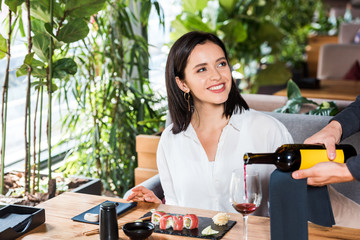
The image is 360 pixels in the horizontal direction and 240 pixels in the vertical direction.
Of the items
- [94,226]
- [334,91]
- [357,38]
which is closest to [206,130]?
[94,226]

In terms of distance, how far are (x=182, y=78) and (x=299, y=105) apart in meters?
0.80

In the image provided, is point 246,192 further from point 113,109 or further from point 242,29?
point 242,29

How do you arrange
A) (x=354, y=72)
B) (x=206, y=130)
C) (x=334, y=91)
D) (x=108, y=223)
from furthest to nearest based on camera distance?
(x=354, y=72) < (x=334, y=91) < (x=206, y=130) < (x=108, y=223)

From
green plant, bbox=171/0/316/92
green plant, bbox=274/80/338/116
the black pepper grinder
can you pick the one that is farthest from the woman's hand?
green plant, bbox=171/0/316/92

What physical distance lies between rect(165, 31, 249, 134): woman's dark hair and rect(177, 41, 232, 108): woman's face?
30 millimetres

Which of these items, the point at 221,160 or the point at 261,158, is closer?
the point at 261,158

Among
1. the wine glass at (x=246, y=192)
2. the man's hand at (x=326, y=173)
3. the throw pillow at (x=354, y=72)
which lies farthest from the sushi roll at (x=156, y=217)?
the throw pillow at (x=354, y=72)

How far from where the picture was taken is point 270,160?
5.13ft

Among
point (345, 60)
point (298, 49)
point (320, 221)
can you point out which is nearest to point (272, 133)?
point (320, 221)

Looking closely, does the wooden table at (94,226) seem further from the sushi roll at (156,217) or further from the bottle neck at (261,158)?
the bottle neck at (261,158)

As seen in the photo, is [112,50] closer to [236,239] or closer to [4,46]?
[4,46]

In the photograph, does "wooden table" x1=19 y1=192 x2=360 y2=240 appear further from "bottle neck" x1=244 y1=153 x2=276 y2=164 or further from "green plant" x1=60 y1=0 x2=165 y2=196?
"green plant" x1=60 y1=0 x2=165 y2=196

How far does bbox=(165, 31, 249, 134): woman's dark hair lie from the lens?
7.55ft

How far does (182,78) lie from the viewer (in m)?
2.36
